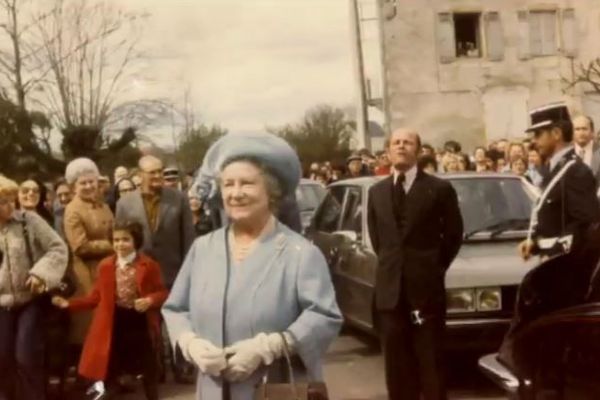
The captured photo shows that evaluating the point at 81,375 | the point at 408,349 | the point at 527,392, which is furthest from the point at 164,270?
the point at 527,392

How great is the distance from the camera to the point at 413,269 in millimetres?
7223

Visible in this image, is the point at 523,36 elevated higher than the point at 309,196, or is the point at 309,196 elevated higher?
the point at 523,36

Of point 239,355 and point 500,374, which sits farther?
point 500,374

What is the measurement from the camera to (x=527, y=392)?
492 centimetres

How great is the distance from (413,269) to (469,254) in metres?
1.85

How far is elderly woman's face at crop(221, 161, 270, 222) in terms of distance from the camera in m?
4.39

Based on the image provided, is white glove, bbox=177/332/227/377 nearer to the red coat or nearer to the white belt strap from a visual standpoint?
the white belt strap

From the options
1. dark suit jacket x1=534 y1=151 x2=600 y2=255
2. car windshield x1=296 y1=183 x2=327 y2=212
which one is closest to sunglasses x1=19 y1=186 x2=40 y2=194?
dark suit jacket x1=534 y1=151 x2=600 y2=255

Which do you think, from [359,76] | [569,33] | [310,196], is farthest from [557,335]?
[569,33]

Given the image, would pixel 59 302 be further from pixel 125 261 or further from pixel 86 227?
pixel 86 227

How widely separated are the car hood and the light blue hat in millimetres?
4137

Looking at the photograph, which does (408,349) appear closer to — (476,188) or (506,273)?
(506,273)

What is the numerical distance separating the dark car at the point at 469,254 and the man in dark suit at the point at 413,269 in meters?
1.21

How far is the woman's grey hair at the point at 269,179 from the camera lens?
A: 4430 millimetres
